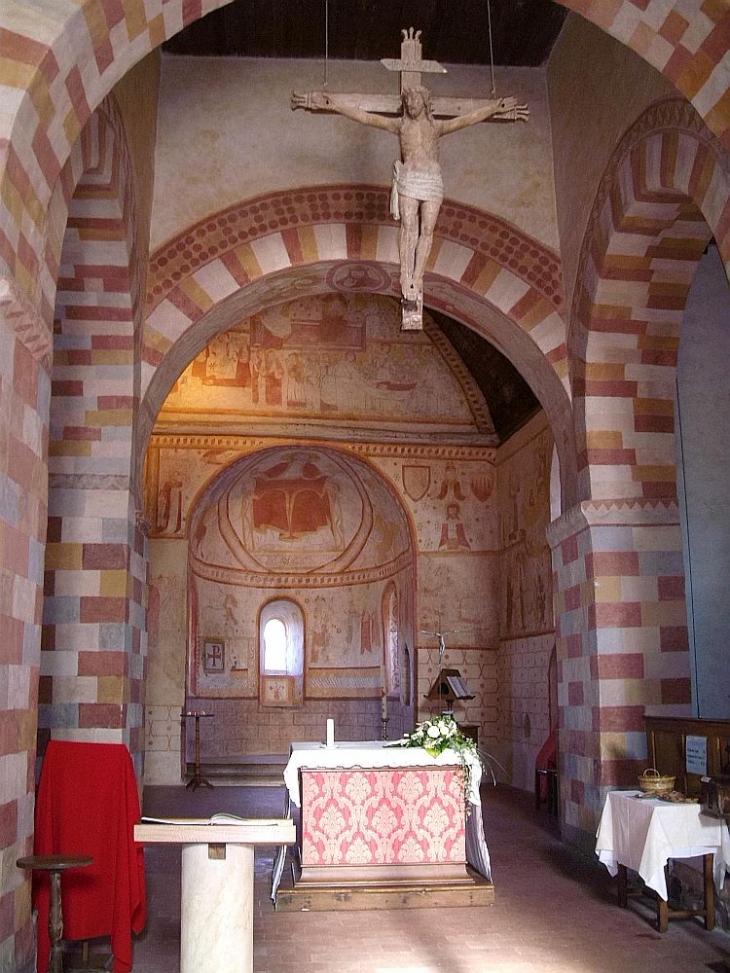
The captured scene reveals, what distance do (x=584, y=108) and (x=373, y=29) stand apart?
2.14 m

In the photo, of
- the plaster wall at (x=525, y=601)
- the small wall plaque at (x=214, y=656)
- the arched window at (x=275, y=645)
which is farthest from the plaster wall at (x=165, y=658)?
the plaster wall at (x=525, y=601)

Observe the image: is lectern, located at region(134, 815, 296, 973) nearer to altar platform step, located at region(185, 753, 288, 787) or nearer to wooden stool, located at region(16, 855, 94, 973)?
wooden stool, located at region(16, 855, 94, 973)

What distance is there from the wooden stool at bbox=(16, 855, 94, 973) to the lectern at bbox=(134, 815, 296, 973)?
97 centimetres

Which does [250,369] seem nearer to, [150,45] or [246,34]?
[246,34]

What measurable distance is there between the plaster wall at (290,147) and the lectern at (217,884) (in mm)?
6531

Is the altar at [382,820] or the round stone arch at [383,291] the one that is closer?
the altar at [382,820]

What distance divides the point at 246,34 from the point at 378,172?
70.6 inches

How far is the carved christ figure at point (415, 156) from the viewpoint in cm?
647

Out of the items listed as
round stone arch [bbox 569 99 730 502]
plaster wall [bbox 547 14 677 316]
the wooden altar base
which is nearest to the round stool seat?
the wooden altar base

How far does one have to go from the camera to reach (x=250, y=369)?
15195 millimetres

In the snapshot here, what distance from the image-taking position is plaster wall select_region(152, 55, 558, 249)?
30.5 feet

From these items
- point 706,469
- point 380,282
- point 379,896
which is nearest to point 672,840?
point 379,896

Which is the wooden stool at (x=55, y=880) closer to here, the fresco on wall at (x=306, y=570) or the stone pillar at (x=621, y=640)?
the stone pillar at (x=621, y=640)

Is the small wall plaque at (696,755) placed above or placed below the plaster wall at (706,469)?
below
